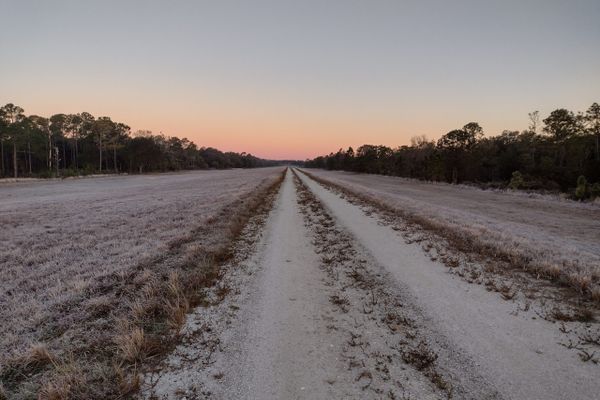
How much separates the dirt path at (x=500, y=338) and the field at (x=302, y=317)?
0.03 metres

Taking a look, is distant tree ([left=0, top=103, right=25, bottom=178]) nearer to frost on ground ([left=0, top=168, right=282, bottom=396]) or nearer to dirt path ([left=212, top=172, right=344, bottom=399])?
frost on ground ([left=0, top=168, right=282, bottom=396])

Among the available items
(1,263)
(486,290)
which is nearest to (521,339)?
(486,290)

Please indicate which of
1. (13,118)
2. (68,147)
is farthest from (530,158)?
(68,147)

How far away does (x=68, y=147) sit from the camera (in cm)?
9419

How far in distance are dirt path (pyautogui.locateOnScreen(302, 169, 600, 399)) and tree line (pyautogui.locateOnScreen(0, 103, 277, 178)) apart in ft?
264

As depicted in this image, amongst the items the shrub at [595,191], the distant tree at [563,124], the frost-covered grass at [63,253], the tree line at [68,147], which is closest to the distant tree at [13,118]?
the tree line at [68,147]

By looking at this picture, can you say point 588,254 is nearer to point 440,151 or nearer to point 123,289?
point 123,289

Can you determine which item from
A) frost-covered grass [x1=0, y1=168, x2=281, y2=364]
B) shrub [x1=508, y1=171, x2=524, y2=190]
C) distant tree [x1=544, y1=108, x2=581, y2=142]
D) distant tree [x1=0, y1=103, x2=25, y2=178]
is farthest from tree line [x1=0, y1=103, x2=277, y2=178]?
distant tree [x1=544, y1=108, x2=581, y2=142]

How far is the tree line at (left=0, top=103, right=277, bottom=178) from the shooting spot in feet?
217

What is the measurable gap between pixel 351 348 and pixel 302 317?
1235 mm

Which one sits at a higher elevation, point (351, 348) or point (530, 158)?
point (530, 158)

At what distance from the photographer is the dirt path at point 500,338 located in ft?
12.3

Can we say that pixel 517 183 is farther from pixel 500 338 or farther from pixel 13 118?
pixel 13 118

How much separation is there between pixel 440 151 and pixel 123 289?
60448 mm
